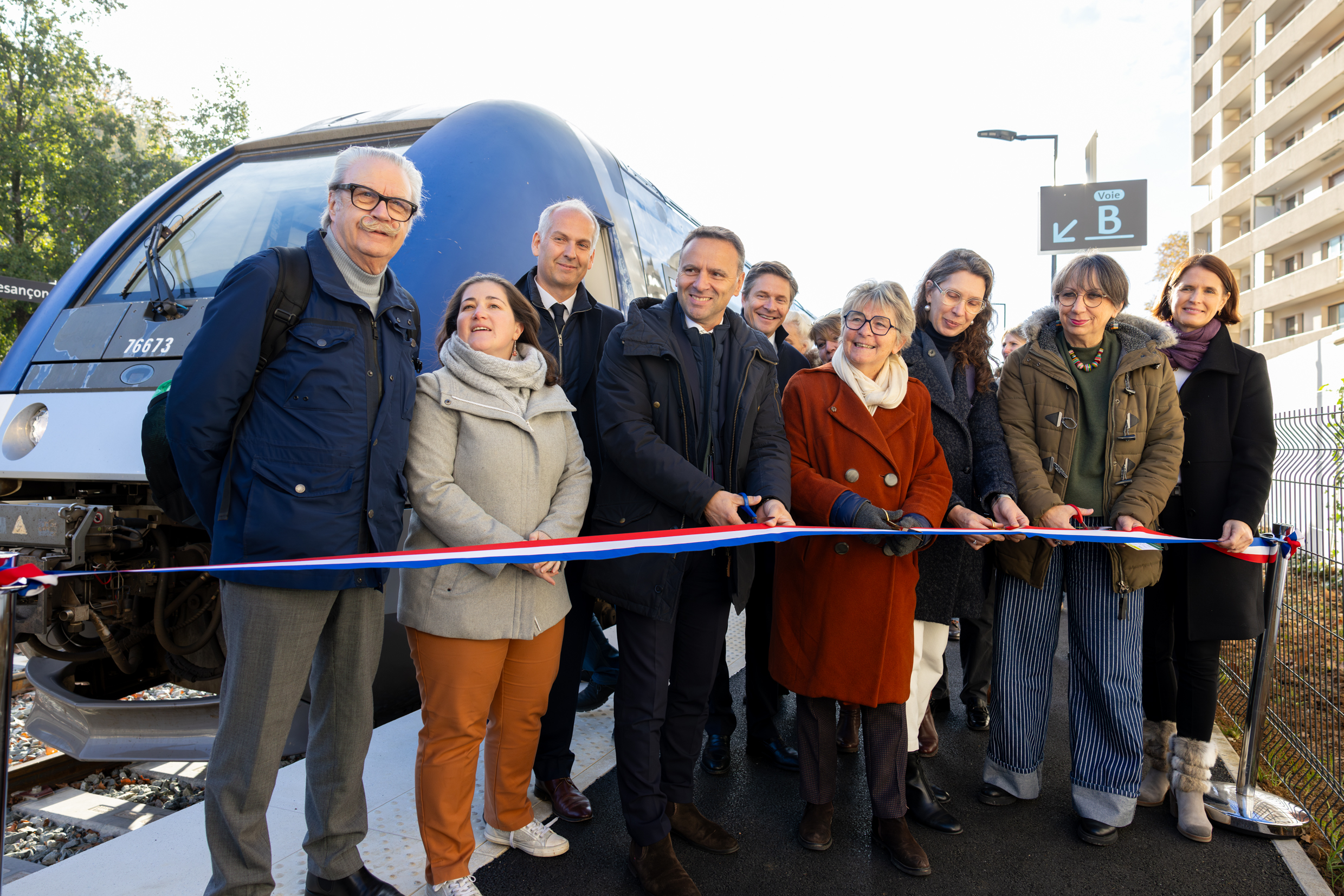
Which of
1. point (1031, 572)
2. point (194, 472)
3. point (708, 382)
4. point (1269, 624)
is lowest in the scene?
point (1269, 624)

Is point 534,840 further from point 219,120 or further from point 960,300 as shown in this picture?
point 219,120

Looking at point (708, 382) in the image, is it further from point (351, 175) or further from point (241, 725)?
point (241, 725)

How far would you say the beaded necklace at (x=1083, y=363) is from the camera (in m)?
3.08

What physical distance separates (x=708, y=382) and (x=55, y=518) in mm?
2491

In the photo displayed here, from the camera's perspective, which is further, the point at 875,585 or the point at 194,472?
the point at 875,585

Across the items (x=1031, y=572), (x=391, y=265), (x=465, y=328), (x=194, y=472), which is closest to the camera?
(x=194, y=472)

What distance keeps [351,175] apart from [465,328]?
0.54 metres

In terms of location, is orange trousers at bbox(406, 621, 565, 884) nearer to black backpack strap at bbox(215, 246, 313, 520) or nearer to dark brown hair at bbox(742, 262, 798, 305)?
black backpack strap at bbox(215, 246, 313, 520)

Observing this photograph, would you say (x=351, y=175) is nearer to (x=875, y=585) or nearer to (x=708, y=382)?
(x=708, y=382)

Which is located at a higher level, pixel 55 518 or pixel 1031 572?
pixel 55 518

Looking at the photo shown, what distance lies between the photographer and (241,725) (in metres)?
2.10

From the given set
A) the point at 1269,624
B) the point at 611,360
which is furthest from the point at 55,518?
the point at 1269,624

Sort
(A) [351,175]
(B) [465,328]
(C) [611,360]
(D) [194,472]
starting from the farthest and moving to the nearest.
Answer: (C) [611,360], (B) [465,328], (A) [351,175], (D) [194,472]

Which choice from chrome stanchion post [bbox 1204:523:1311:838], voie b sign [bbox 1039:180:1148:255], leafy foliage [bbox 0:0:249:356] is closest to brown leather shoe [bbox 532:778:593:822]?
chrome stanchion post [bbox 1204:523:1311:838]
